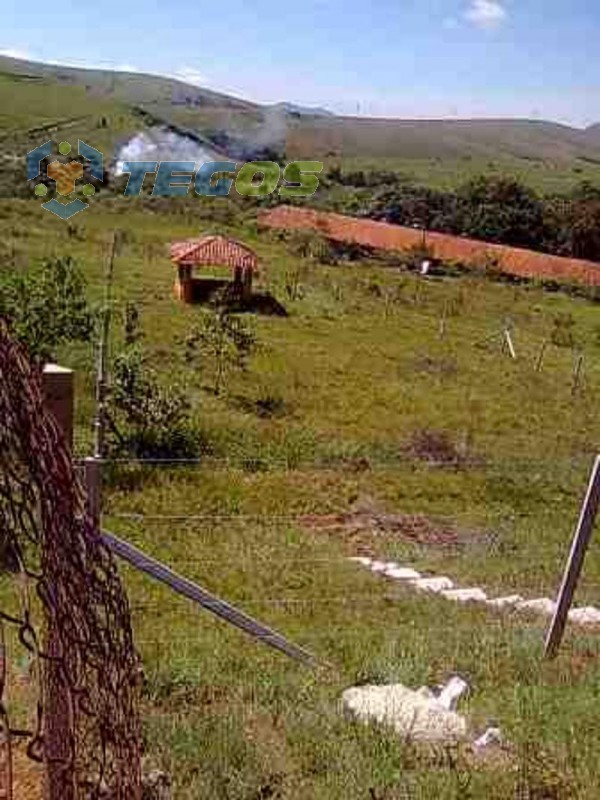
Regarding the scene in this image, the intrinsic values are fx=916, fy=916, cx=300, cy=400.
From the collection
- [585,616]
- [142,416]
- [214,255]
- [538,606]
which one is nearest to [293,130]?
[214,255]

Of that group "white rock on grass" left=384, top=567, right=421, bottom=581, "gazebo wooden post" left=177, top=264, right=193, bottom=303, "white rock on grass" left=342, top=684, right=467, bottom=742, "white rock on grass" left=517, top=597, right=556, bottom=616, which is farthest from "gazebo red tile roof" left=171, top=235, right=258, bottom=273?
"white rock on grass" left=342, top=684, right=467, bottom=742

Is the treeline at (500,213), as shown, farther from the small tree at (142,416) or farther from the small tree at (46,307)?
the small tree at (142,416)

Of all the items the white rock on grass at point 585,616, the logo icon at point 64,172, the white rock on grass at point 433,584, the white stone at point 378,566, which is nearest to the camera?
the white rock on grass at point 585,616

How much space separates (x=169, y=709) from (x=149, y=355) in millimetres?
10969

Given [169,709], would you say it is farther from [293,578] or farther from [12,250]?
[12,250]

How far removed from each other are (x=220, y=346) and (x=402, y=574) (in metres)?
7.67

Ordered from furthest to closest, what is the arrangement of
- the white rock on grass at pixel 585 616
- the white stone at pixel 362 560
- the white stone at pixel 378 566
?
the white stone at pixel 362 560 < the white stone at pixel 378 566 < the white rock on grass at pixel 585 616

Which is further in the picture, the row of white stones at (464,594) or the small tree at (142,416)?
the small tree at (142,416)

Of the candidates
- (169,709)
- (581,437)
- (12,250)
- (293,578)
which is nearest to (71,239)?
(12,250)

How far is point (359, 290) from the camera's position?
2223cm

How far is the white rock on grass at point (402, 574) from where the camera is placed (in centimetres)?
697

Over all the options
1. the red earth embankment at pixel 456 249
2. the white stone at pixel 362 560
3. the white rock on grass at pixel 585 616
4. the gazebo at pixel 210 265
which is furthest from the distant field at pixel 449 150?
the white rock on grass at pixel 585 616

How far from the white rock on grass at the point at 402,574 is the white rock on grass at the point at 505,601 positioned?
0.88 metres

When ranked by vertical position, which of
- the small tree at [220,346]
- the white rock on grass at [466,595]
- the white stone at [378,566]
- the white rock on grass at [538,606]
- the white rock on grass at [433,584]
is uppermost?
the small tree at [220,346]
